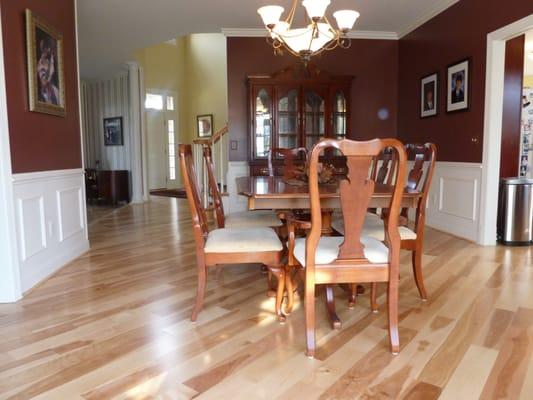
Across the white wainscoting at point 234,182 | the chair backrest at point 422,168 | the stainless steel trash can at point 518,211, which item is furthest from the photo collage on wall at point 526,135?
the chair backrest at point 422,168

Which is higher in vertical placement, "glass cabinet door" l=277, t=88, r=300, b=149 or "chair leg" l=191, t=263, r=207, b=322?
"glass cabinet door" l=277, t=88, r=300, b=149

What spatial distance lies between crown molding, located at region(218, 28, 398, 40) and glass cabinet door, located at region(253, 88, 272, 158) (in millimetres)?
817

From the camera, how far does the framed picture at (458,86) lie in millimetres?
4305

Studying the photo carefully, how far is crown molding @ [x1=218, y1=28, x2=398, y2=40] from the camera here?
18.1 ft

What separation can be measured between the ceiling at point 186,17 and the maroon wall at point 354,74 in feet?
0.92

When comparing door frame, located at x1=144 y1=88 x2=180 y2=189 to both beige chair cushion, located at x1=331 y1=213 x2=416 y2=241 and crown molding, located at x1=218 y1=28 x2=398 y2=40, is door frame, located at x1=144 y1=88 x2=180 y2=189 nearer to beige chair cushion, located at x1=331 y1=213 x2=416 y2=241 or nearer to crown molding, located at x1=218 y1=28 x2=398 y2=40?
crown molding, located at x1=218 y1=28 x2=398 y2=40

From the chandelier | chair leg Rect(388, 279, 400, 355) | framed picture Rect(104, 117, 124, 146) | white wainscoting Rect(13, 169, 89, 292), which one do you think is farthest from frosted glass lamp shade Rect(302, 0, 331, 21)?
framed picture Rect(104, 117, 124, 146)

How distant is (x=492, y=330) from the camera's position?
2.12m

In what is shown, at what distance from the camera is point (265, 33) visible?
5.56m

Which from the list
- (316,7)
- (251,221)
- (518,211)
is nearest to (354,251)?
(251,221)

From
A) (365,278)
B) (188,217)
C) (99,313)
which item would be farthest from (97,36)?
(365,278)

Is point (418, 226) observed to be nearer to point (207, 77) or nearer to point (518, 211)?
point (518, 211)

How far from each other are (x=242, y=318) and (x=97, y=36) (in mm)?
4898

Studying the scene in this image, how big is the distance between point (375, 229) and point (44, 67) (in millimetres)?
2731
